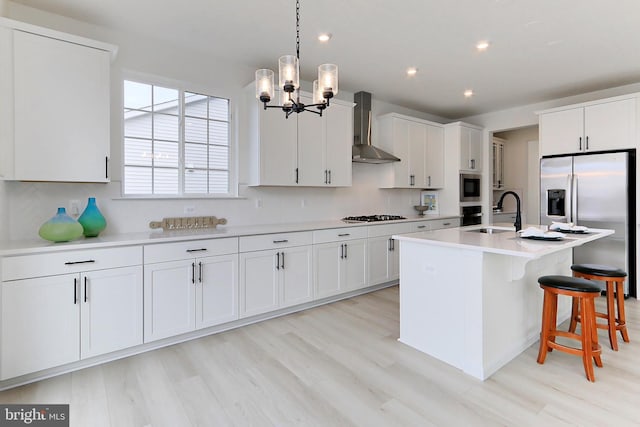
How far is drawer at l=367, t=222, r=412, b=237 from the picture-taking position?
4.12 metres

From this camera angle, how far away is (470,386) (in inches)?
82.0

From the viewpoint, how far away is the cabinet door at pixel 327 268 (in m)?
3.58

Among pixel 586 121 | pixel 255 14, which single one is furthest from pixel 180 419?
pixel 586 121

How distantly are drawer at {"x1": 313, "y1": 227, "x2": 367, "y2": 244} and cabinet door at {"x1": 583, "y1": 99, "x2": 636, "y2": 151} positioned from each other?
10.1 ft

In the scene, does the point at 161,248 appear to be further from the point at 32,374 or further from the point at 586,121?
the point at 586,121

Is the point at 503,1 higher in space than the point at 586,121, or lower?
higher

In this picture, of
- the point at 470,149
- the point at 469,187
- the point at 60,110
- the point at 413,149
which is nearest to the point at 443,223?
the point at 469,187

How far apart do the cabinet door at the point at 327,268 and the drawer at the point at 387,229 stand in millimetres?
560

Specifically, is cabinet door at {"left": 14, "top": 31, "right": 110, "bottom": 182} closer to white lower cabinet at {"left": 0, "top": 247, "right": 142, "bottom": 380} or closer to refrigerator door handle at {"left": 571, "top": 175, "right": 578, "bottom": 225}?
white lower cabinet at {"left": 0, "top": 247, "right": 142, "bottom": 380}

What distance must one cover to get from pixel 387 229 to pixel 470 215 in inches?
84.3

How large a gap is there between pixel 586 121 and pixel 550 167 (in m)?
0.67

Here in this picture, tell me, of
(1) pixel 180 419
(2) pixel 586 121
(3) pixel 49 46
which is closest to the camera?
(1) pixel 180 419

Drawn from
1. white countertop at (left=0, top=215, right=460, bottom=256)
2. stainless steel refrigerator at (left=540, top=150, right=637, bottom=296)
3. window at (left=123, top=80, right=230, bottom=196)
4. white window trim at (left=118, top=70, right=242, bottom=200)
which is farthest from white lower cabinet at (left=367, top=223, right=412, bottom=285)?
stainless steel refrigerator at (left=540, top=150, right=637, bottom=296)

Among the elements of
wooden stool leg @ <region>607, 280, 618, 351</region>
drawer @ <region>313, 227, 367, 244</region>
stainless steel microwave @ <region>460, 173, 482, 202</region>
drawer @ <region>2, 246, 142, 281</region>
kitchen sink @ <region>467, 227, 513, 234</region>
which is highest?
stainless steel microwave @ <region>460, 173, 482, 202</region>
